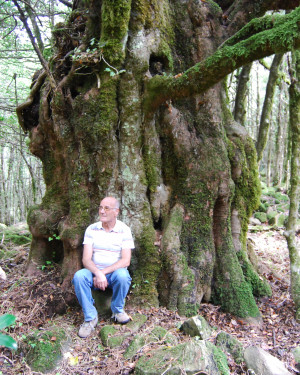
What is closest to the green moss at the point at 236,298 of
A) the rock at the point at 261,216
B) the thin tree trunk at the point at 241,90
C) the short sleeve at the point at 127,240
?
the short sleeve at the point at 127,240

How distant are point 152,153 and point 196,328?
2290 millimetres

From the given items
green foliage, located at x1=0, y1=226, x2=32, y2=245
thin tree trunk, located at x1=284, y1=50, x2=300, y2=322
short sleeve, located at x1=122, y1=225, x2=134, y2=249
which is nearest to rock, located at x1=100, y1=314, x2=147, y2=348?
short sleeve, located at x1=122, y1=225, x2=134, y2=249

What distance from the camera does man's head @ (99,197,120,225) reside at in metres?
3.65

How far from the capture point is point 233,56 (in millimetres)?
2881

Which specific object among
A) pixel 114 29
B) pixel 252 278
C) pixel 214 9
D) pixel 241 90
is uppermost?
pixel 214 9

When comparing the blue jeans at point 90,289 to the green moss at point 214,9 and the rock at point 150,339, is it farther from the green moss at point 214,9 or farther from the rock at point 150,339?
the green moss at point 214,9

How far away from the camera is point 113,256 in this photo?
12.1 ft

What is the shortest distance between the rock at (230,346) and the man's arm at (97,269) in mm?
1331

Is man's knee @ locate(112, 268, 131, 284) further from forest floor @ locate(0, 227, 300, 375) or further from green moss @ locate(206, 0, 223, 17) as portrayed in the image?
green moss @ locate(206, 0, 223, 17)

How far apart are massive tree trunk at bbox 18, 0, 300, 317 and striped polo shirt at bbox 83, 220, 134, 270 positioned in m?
0.34

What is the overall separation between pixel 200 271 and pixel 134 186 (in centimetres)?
149

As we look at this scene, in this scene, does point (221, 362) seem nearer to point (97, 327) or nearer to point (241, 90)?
point (97, 327)

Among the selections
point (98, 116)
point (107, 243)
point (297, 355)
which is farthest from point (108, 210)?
point (297, 355)

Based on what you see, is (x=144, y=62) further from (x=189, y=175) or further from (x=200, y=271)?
(x=200, y=271)
